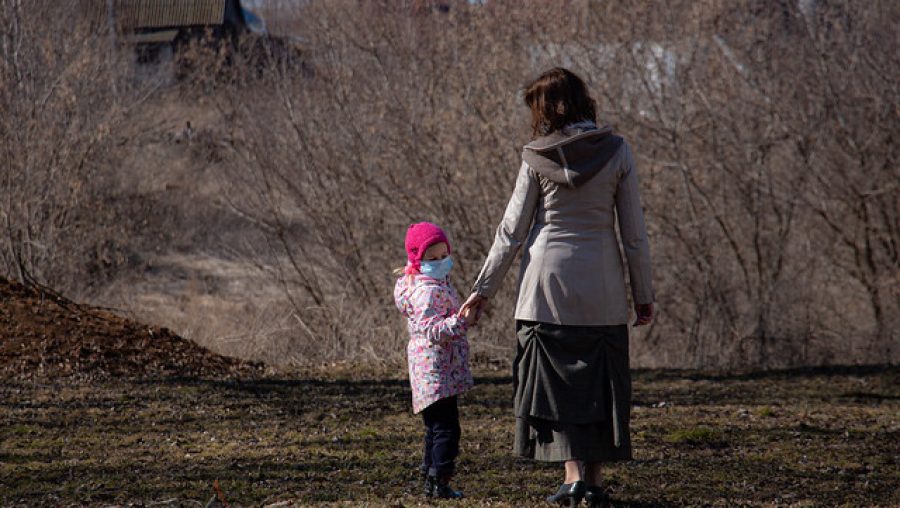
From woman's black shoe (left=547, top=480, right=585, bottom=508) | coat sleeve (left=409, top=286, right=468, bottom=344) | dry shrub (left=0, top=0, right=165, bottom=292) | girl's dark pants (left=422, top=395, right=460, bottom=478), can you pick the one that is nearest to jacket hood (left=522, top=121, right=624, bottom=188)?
coat sleeve (left=409, top=286, right=468, bottom=344)

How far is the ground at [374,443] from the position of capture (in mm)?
4996

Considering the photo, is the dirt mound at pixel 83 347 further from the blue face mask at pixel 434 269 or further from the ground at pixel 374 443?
the blue face mask at pixel 434 269

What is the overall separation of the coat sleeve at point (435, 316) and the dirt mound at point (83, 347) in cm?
416

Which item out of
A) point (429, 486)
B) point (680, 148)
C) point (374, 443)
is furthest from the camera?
point (680, 148)

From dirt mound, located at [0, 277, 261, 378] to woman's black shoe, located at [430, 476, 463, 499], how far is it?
400 centimetres

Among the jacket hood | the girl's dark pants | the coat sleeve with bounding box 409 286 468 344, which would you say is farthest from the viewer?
the girl's dark pants

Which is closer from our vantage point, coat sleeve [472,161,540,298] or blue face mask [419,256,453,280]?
coat sleeve [472,161,540,298]

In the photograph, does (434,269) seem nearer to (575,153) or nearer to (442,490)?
(575,153)

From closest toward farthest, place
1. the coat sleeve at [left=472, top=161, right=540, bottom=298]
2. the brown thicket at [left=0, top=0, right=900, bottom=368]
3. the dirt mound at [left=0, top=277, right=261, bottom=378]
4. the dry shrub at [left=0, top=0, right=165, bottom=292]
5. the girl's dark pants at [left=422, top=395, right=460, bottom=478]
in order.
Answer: the coat sleeve at [left=472, top=161, right=540, bottom=298] < the girl's dark pants at [left=422, top=395, right=460, bottom=478] < the dirt mound at [left=0, top=277, right=261, bottom=378] < the brown thicket at [left=0, top=0, right=900, bottom=368] < the dry shrub at [left=0, top=0, right=165, bottom=292]

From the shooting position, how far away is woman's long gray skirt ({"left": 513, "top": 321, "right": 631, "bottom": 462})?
4.34m

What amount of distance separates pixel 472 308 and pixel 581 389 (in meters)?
0.52

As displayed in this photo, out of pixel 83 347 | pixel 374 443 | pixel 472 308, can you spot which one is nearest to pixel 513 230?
pixel 472 308

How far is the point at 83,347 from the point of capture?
8.53 meters

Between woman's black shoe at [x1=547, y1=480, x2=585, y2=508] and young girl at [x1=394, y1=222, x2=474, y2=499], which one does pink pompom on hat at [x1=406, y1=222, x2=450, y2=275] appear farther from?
woman's black shoe at [x1=547, y1=480, x2=585, y2=508]
